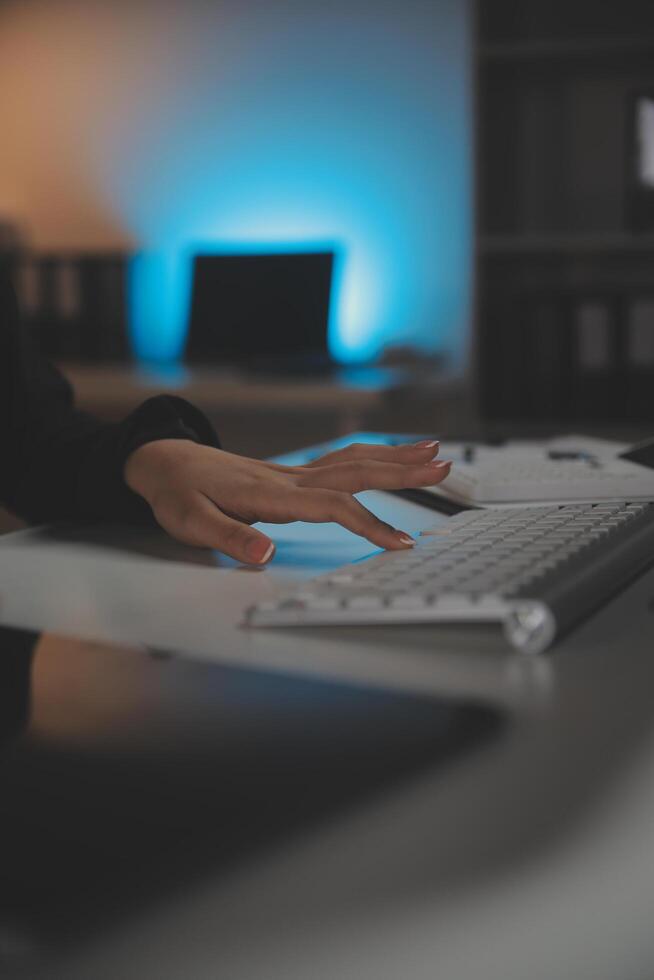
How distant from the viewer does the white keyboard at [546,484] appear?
0.87 meters

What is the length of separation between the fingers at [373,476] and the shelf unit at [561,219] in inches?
83.1

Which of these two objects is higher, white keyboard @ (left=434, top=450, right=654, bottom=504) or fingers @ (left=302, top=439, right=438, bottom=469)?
fingers @ (left=302, top=439, right=438, bottom=469)

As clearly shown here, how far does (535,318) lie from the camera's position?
280 centimetres

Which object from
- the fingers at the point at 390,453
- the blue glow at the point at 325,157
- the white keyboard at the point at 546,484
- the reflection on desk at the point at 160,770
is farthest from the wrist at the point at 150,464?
the blue glow at the point at 325,157

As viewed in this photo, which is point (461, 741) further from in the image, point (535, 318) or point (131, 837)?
point (535, 318)

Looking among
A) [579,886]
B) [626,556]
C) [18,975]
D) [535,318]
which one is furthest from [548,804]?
[535,318]

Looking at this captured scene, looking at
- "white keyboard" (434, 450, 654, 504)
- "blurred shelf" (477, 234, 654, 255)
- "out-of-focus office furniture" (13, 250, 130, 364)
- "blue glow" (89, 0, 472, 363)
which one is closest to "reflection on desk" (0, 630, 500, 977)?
"white keyboard" (434, 450, 654, 504)

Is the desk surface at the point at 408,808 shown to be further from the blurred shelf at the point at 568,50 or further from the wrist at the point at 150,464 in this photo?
the blurred shelf at the point at 568,50

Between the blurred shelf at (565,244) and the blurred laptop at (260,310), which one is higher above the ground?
the blurred shelf at (565,244)

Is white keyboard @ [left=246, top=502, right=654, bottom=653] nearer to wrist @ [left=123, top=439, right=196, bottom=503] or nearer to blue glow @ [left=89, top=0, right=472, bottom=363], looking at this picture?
wrist @ [left=123, top=439, right=196, bottom=503]

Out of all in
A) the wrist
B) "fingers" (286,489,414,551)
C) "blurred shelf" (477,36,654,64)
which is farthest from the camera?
"blurred shelf" (477,36,654,64)

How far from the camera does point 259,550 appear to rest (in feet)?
2.29

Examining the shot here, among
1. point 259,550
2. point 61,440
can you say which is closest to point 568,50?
point 61,440

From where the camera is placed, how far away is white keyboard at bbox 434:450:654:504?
2.84 ft
